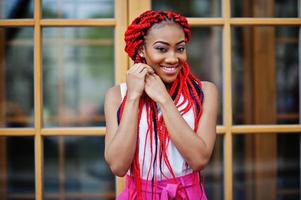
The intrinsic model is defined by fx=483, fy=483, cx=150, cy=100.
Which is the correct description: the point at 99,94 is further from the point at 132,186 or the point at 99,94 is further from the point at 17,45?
the point at 132,186

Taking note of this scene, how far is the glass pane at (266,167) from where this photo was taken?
402cm

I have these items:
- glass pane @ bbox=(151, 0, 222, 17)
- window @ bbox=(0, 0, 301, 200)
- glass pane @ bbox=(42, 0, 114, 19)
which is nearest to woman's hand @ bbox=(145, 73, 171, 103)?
window @ bbox=(0, 0, 301, 200)

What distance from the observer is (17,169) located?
4883mm

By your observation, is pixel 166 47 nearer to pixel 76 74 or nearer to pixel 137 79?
pixel 137 79

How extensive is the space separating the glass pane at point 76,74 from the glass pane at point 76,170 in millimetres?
354

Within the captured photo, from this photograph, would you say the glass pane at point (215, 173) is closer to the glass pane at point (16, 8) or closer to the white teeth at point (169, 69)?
the glass pane at point (16, 8)

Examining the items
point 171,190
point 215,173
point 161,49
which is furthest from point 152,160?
point 215,173

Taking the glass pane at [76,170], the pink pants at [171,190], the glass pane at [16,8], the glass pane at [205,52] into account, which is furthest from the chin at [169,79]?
the glass pane at [205,52]

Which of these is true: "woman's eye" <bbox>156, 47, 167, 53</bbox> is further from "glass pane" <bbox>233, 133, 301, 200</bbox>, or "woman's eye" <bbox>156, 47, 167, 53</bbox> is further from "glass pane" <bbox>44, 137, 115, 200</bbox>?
"glass pane" <bbox>44, 137, 115, 200</bbox>

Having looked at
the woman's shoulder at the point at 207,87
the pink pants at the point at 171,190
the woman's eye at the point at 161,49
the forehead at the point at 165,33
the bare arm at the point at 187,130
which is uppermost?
the forehead at the point at 165,33

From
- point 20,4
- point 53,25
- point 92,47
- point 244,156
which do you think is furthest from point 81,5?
point 53,25

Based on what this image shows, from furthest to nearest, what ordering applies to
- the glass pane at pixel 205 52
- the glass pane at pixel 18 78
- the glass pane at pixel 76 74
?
1. the glass pane at pixel 205 52
2. the glass pane at pixel 76 74
3. the glass pane at pixel 18 78

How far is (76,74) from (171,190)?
3.74 m

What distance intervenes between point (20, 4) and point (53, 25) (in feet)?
4.08
